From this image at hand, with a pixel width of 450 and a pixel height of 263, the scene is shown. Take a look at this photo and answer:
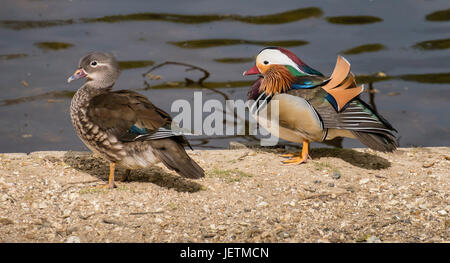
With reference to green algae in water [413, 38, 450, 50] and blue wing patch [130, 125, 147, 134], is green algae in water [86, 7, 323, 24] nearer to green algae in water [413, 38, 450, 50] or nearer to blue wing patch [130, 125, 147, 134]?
green algae in water [413, 38, 450, 50]

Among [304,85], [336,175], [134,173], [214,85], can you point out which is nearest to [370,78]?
[214,85]

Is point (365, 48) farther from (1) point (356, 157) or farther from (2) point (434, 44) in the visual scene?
(1) point (356, 157)

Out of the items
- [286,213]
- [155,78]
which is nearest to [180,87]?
[155,78]

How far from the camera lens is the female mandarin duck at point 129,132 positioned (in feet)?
14.5

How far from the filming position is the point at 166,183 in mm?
4777

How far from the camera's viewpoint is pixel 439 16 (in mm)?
9148

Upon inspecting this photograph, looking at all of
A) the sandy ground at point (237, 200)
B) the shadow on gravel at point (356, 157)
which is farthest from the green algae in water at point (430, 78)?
the shadow on gravel at point (356, 157)

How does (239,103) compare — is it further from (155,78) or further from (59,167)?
(59,167)

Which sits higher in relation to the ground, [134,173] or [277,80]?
[277,80]

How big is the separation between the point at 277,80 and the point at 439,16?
480 cm

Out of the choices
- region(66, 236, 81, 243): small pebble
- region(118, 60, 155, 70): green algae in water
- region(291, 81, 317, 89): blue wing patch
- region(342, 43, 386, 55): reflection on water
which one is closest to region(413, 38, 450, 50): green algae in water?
region(342, 43, 386, 55): reflection on water

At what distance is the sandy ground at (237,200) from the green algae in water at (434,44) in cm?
342

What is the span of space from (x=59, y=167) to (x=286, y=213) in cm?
183

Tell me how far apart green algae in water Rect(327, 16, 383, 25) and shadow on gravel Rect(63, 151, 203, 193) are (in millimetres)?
4770
